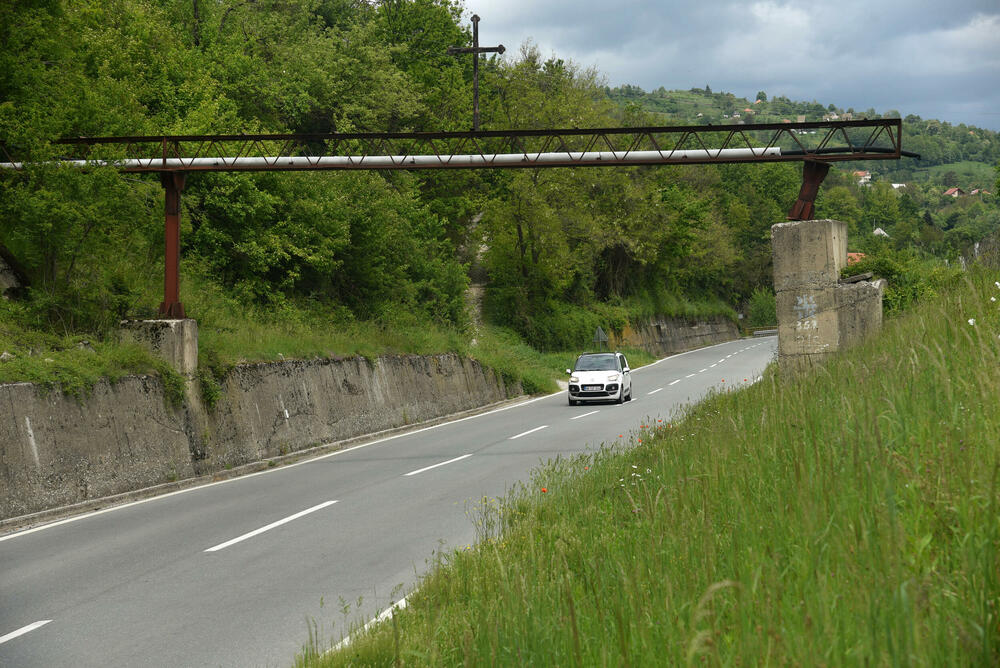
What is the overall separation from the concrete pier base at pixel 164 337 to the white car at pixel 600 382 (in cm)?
1589

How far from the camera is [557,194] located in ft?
178

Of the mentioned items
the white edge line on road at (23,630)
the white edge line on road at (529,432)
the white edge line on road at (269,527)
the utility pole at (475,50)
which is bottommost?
the white edge line on road at (529,432)

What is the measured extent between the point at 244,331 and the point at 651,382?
2443cm

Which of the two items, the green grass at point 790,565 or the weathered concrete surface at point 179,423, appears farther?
the weathered concrete surface at point 179,423

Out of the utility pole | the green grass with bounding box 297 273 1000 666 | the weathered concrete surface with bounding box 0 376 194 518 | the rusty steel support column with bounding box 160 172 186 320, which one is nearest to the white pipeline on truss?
the rusty steel support column with bounding box 160 172 186 320

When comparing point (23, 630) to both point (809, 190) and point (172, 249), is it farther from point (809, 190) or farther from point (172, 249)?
point (809, 190)

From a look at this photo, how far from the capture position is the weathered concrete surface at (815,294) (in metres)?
16.4

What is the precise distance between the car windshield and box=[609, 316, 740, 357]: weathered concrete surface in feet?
85.2

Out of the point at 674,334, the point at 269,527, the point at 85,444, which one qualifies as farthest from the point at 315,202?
the point at 674,334

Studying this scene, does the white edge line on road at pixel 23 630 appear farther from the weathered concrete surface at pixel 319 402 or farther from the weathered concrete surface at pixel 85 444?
the weathered concrete surface at pixel 319 402

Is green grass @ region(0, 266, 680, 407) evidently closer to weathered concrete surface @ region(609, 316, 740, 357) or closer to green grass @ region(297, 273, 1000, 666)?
green grass @ region(297, 273, 1000, 666)

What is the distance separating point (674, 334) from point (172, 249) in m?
59.2

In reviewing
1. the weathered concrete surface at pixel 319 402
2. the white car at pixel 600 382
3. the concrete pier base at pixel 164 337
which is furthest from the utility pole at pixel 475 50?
the white car at pixel 600 382

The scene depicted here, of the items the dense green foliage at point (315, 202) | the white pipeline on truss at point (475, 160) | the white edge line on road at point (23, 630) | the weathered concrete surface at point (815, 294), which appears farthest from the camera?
the white pipeline on truss at point (475, 160)
